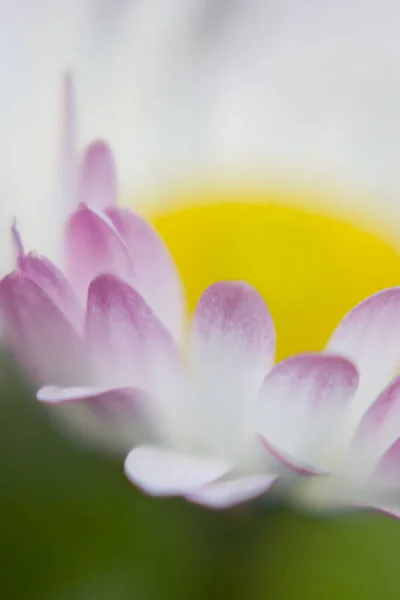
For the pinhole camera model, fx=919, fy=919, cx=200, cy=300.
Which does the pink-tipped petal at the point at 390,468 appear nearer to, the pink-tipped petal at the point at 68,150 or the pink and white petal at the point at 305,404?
the pink and white petal at the point at 305,404

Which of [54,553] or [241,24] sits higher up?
[241,24]

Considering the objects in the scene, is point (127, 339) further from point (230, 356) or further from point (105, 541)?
point (105, 541)

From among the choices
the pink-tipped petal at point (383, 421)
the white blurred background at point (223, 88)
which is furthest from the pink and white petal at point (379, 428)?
the white blurred background at point (223, 88)

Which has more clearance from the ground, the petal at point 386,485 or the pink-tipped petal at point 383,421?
the pink-tipped petal at point 383,421

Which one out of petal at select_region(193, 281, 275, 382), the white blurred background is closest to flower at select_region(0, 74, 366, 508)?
petal at select_region(193, 281, 275, 382)

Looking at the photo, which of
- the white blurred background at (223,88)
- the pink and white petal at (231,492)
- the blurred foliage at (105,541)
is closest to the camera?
the pink and white petal at (231,492)

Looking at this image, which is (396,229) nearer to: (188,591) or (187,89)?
(187,89)

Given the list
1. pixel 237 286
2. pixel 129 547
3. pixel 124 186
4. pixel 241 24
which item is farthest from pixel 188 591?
pixel 241 24

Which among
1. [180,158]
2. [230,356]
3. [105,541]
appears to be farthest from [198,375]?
[180,158]

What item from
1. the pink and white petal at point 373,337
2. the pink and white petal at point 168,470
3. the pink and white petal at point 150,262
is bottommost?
the pink and white petal at point 168,470
